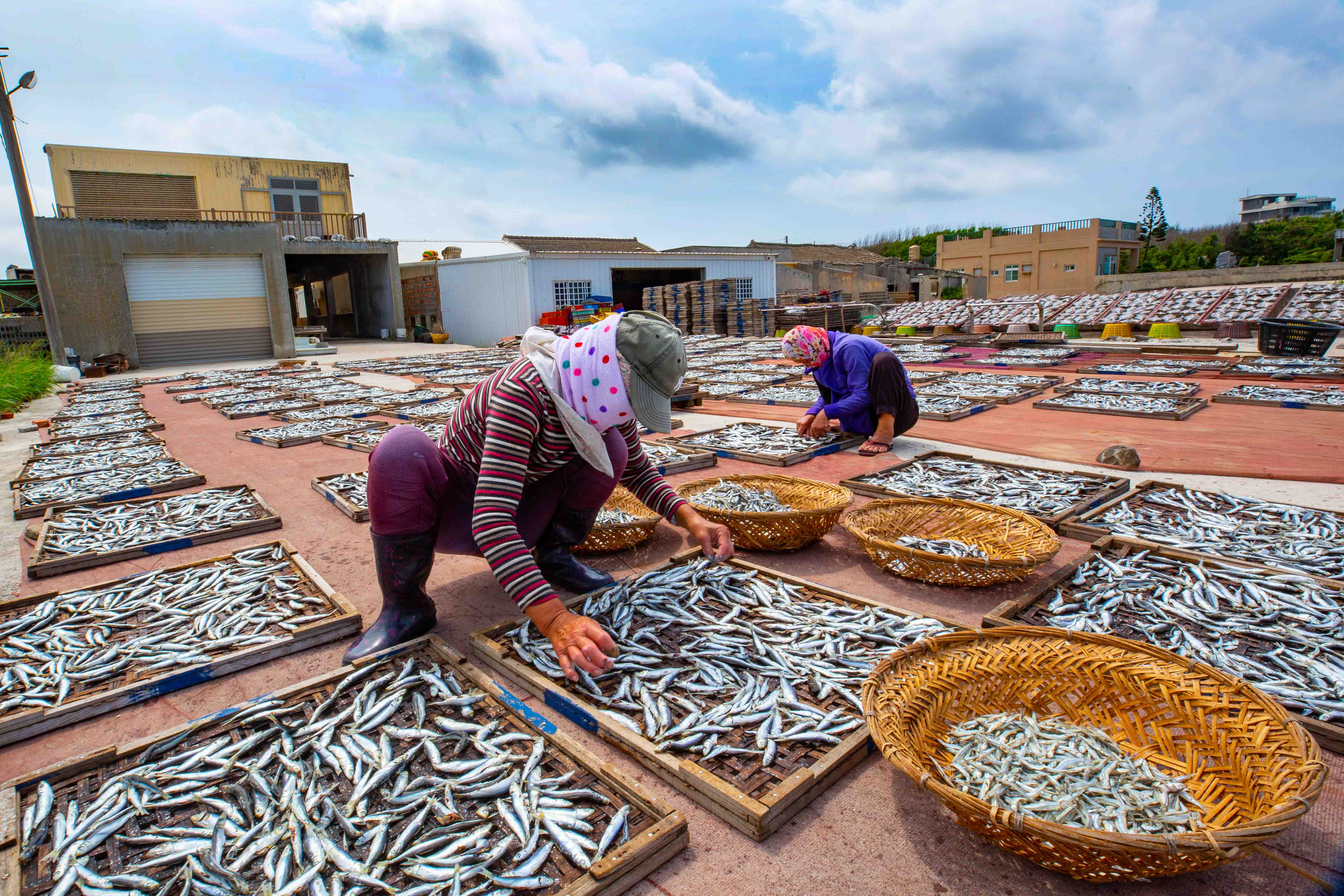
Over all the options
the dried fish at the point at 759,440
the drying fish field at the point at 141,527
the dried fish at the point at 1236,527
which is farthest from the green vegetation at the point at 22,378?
the dried fish at the point at 1236,527

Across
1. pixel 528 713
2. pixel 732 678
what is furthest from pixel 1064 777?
pixel 528 713

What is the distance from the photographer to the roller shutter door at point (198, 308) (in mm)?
22781

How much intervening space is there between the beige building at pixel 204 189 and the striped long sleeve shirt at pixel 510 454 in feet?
96.3

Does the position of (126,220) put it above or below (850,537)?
above

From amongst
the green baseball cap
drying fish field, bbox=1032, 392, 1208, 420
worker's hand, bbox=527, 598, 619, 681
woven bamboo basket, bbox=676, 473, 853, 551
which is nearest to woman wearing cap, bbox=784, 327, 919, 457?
woven bamboo basket, bbox=676, 473, 853, 551

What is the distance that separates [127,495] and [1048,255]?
47.3 metres

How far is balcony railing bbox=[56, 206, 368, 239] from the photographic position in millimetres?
28422

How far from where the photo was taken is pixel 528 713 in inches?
99.7

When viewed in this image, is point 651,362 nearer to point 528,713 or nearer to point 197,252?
point 528,713

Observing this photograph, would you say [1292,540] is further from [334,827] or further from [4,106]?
[4,106]

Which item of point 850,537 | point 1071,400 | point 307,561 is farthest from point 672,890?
point 1071,400

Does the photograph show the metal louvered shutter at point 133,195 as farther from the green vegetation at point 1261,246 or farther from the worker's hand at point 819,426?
the green vegetation at point 1261,246

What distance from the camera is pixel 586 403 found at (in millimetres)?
2799

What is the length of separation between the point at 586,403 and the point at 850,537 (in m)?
2.47
